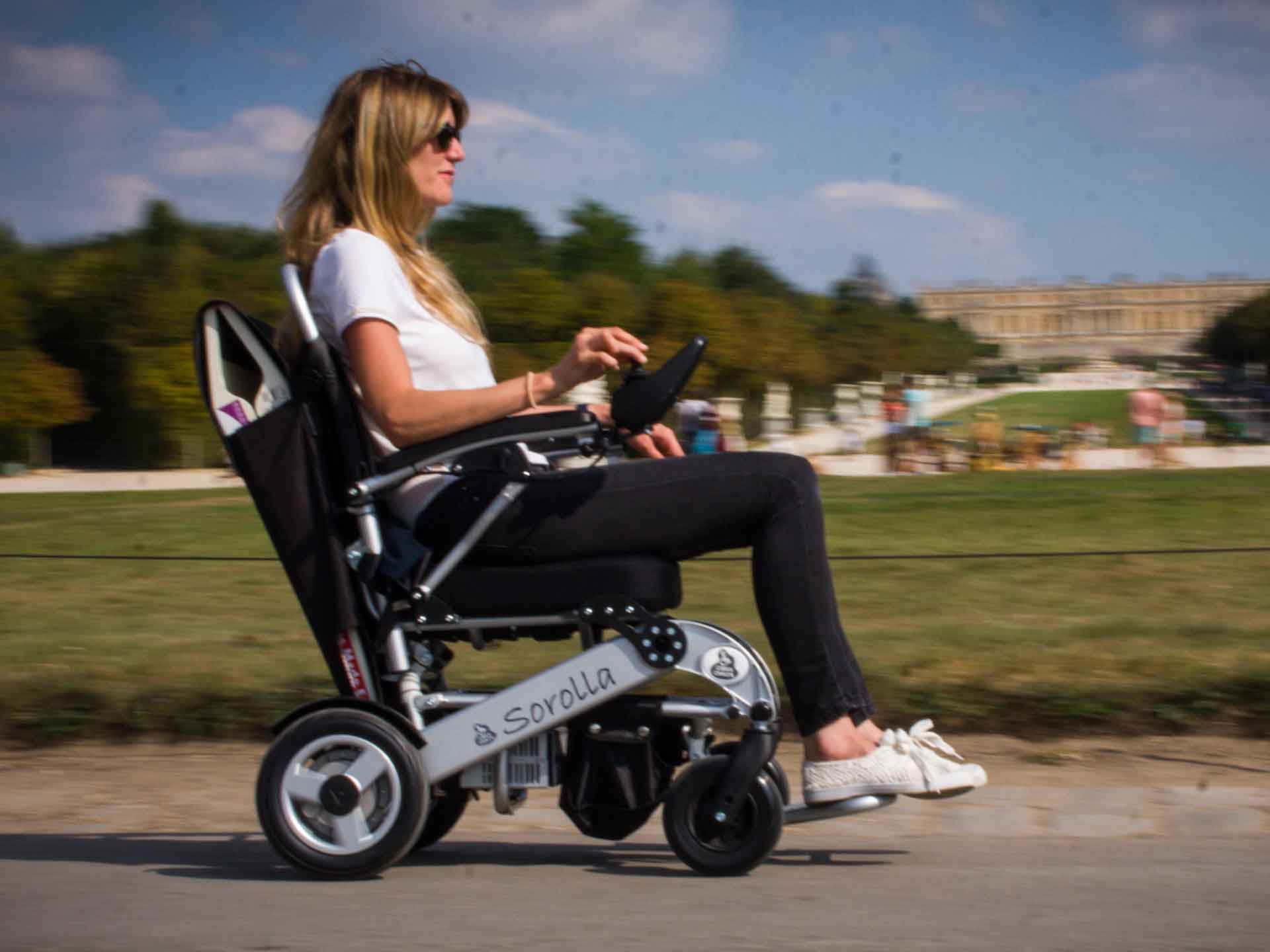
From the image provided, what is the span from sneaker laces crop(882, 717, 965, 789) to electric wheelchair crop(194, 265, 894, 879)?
107mm

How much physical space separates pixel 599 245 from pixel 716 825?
199 feet

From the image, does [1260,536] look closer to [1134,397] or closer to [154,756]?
[154,756]

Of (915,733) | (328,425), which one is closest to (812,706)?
(915,733)

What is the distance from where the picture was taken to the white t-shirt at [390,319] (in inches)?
129

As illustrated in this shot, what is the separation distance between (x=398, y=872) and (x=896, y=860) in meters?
1.11

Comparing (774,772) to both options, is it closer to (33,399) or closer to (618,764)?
(618,764)

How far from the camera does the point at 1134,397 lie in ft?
97.5

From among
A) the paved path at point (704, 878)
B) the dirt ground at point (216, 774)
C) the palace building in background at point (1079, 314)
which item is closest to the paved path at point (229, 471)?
the dirt ground at point (216, 774)

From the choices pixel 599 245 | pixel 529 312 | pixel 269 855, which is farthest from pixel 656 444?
pixel 599 245

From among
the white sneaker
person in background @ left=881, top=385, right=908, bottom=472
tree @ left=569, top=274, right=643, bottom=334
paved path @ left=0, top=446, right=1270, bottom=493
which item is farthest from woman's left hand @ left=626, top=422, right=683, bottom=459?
tree @ left=569, top=274, right=643, bottom=334

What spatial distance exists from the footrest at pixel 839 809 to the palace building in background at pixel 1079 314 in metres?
125

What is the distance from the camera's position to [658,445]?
3645mm

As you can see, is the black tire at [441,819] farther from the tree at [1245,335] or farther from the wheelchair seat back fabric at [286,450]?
the tree at [1245,335]

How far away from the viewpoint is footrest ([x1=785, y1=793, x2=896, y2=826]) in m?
3.24
